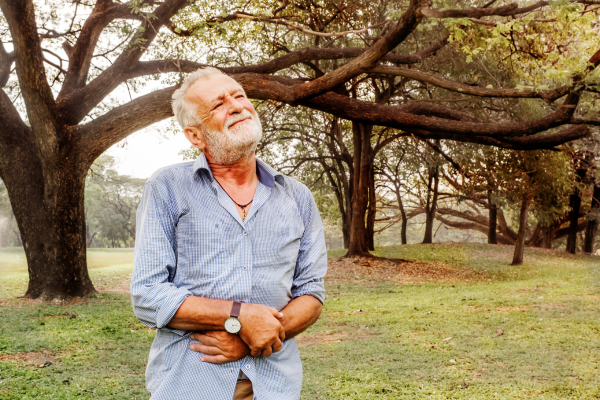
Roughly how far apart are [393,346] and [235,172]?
225 inches

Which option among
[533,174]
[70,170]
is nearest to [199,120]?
[70,170]

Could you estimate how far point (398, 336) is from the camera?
7.92 metres

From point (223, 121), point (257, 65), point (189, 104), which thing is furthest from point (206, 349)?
point (257, 65)

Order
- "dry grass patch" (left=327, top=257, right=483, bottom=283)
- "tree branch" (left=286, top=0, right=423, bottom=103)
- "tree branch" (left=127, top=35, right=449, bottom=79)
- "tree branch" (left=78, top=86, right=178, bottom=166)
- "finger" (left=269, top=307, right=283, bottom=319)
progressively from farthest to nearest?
"dry grass patch" (left=327, top=257, right=483, bottom=283), "tree branch" (left=127, top=35, right=449, bottom=79), "tree branch" (left=78, top=86, right=178, bottom=166), "tree branch" (left=286, top=0, right=423, bottom=103), "finger" (left=269, top=307, right=283, bottom=319)

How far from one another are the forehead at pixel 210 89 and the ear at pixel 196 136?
0.13m

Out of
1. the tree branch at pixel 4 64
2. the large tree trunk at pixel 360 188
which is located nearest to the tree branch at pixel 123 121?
the tree branch at pixel 4 64

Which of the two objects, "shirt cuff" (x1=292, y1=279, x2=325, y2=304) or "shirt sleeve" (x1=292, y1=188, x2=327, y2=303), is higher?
"shirt sleeve" (x1=292, y1=188, x2=327, y2=303)

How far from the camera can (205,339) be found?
75.0 inches

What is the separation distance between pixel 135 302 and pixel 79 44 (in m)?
11.6

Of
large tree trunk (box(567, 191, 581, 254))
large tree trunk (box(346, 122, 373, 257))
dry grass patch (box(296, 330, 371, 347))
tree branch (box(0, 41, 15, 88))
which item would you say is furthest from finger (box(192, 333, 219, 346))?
large tree trunk (box(567, 191, 581, 254))

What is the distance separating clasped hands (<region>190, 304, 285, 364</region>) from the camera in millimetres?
1859

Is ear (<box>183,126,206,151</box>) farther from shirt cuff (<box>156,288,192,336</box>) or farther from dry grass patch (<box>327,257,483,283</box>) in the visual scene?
dry grass patch (<box>327,257,483,283</box>)

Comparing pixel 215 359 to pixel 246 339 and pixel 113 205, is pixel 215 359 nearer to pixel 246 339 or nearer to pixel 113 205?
pixel 246 339

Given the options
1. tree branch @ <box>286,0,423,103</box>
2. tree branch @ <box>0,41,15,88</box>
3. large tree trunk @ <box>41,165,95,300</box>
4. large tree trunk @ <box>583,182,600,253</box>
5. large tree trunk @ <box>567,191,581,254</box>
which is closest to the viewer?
tree branch @ <box>286,0,423,103</box>
